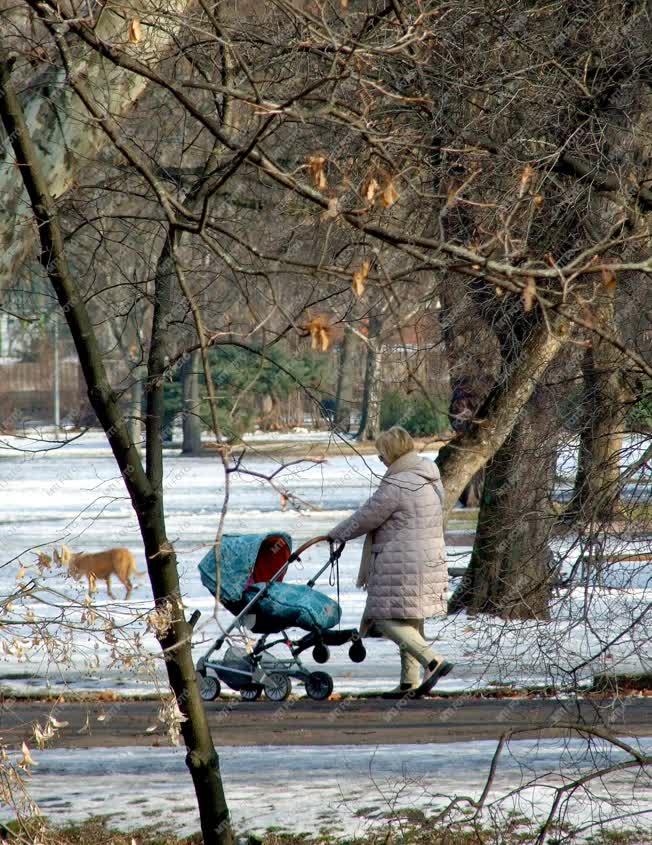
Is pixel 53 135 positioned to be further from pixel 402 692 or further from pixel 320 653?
pixel 320 653

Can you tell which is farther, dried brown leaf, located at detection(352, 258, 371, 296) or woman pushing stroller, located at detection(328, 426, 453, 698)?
woman pushing stroller, located at detection(328, 426, 453, 698)

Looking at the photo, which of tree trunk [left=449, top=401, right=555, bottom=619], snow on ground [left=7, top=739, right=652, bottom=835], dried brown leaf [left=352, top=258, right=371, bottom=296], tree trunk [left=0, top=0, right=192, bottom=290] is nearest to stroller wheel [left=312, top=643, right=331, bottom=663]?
tree trunk [left=449, top=401, right=555, bottom=619]

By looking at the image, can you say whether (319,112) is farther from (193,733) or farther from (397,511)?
(397,511)

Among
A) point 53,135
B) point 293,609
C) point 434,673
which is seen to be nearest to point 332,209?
point 53,135

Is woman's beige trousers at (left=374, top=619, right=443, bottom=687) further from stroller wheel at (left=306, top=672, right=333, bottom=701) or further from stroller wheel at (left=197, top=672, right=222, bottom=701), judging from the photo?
stroller wheel at (left=197, top=672, right=222, bottom=701)

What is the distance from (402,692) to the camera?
8.55 metres

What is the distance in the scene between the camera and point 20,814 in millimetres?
4117

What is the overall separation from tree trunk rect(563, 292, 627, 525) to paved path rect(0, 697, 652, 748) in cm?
139

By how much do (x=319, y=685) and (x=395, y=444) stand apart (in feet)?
5.71

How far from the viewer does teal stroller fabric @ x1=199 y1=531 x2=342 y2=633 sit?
8.55 m

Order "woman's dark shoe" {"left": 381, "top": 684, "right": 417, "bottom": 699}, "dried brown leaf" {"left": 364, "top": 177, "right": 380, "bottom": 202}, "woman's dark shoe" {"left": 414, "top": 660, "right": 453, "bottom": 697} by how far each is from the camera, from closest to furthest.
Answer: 1. "dried brown leaf" {"left": 364, "top": 177, "right": 380, "bottom": 202}
2. "woman's dark shoe" {"left": 414, "top": 660, "right": 453, "bottom": 697}
3. "woman's dark shoe" {"left": 381, "top": 684, "right": 417, "bottom": 699}

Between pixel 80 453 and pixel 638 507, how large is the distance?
36.5 m

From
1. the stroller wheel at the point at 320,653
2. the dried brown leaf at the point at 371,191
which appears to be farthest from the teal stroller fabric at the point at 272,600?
the dried brown leaf at the point at 371,191

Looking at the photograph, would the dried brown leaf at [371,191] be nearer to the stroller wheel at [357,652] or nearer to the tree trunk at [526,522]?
the tree trunk at [526,522]
